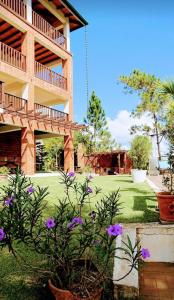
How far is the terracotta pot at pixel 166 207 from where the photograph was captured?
3326 millimetres

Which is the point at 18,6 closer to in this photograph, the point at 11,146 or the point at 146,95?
the point at 11,146

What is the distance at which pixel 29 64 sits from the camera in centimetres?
1395

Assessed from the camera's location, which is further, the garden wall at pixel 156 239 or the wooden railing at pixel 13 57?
the wooden railing at pixel 13 57

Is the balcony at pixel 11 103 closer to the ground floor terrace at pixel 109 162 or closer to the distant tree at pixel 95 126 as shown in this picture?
the ground floor terrace at pixel 109 162

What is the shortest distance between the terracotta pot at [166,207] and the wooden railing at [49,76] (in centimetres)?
1300

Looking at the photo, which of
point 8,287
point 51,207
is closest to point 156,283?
point 8,287

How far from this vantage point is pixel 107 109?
29.6 meters

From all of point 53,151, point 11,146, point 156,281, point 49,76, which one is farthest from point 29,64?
point 156,281

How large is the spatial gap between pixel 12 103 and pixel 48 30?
6.43 metres

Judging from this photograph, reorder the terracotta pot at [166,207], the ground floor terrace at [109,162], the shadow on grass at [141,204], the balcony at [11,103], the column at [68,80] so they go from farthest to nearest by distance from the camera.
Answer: the ground floor terrace at [109,162] < the column at [68,80] < the balcony at [11,103] < the shadow on grass at [141,204] < the terracotta pot at [166,207]

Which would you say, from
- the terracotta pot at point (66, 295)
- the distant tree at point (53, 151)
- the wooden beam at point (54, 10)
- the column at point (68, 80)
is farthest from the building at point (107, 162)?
the terracotta pot at point (66, 295)

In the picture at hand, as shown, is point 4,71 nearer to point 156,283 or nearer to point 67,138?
point 67,138

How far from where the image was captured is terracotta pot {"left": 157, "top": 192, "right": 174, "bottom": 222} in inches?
131

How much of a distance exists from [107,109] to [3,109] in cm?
1930
